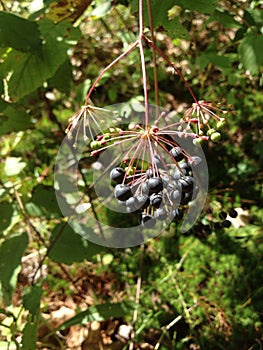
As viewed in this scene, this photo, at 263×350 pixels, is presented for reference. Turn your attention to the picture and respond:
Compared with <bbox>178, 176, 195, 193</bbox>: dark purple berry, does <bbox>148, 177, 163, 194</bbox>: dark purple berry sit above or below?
above

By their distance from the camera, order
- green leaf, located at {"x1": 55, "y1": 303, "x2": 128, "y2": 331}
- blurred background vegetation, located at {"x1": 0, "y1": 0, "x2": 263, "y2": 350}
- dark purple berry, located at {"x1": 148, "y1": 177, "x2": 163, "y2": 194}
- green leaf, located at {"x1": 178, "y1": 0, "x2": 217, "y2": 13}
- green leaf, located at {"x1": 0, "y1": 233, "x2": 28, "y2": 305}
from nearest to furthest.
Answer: dark purple berry, located at {"x1": 148, "y1": 177, "x2": 163, "y2": 194} → green leaf, located at {"x1": 178, "y1": 0, "x2": 217, "y2": 13} → blurred background vegetation, located at {"x1": 0, "y1": 0, "x2": 263, "y2": 350} → green leaf, located at {"x1": 0, "y1": 233, "x2": 28, "y2": 305} → green leaf, located at {"x1": 55, "y1": 303, "x2": 128, "y2": 331}

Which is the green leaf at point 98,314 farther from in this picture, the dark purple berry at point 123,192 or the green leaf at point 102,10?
the green leaf at point 102,10

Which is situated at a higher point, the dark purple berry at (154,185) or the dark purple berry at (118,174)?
the dark purple berry at (154,185)

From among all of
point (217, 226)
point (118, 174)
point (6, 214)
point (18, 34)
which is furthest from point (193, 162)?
point (6, 214)

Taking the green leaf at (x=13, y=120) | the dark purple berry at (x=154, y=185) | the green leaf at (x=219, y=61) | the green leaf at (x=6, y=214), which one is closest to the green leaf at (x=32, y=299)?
the green leaf at (x=6, y=214)

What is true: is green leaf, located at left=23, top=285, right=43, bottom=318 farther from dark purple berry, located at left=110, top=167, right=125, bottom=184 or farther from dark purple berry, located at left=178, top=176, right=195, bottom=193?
dark purple berry, located at left=178, top=176, right=195, bottom=193

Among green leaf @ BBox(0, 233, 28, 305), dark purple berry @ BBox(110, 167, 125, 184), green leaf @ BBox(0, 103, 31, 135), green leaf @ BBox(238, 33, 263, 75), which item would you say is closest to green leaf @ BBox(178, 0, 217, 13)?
green leaf @ BBox(238, 33, 263, 75)

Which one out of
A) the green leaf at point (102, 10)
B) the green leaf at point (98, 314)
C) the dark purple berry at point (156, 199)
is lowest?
the green leaf at point (98, 314)
